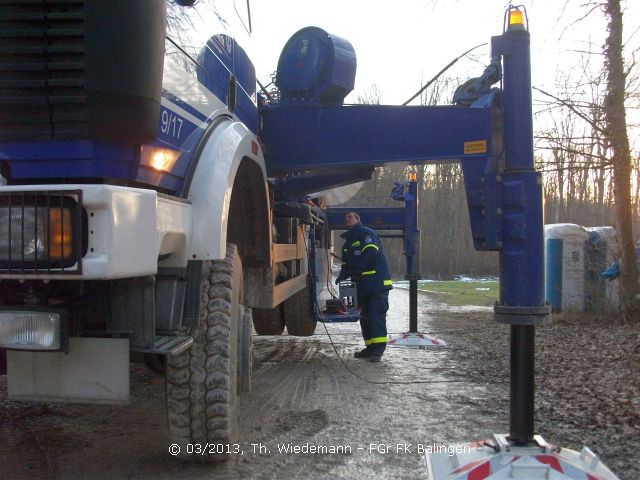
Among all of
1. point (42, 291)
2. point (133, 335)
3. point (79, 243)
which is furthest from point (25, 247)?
point (133, 335)

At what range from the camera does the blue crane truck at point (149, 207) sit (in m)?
2.33

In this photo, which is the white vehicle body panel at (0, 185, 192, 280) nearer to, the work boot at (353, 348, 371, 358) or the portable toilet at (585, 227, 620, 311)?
the work boot at (353, 348, 371, 358)

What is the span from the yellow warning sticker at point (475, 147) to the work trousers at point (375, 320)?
9.67 feet

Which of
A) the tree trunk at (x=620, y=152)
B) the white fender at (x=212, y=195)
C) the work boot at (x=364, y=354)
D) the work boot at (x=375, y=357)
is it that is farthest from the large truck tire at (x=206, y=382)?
the tree trunk at (x=620, y=152)

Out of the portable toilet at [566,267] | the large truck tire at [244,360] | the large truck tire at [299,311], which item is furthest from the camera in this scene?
the portable toilet at [566,267]

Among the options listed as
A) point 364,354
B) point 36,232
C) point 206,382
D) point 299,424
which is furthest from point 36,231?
point 364,354

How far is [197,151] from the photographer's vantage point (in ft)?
10.4

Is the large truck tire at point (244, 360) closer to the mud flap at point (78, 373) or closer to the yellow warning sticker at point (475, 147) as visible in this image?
the mud flap at point (78, 373)

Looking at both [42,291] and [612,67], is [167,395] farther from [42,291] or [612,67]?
[612,67]

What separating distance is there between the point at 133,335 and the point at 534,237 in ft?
6.37

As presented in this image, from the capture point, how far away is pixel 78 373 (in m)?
2.68

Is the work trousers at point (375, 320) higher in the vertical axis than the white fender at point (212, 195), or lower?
lower

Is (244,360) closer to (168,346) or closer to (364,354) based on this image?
→ (168,346)

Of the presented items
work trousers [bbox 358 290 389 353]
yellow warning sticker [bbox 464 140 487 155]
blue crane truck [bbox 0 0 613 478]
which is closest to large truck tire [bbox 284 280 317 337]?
work trousers [bbox 358 290 389 353]
